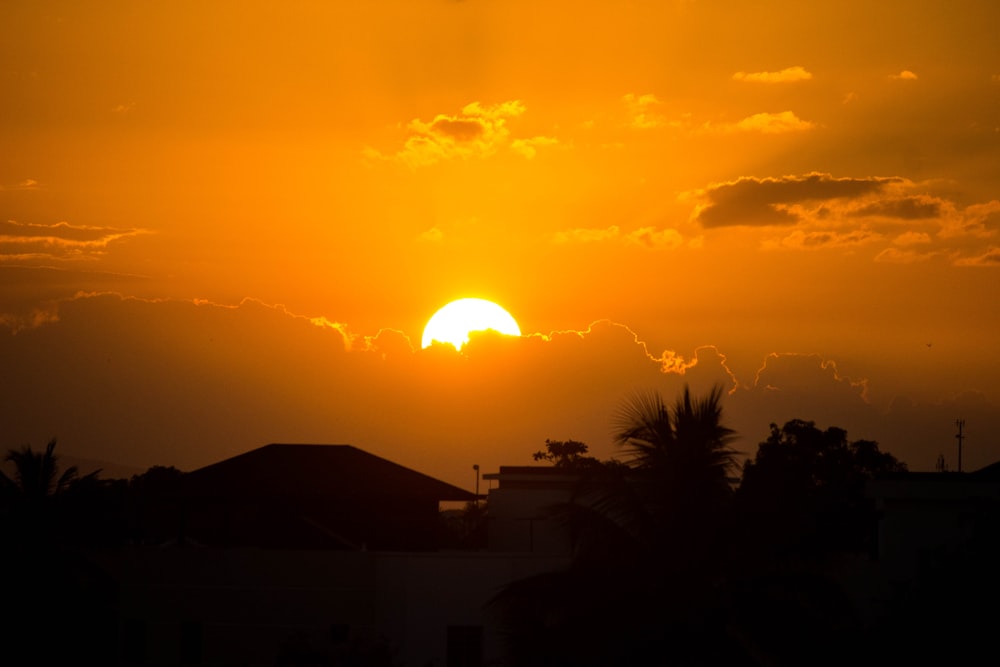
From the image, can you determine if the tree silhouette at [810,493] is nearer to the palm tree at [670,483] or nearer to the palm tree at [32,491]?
the palm tree at [670,483]

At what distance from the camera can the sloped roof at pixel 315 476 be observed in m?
45.8

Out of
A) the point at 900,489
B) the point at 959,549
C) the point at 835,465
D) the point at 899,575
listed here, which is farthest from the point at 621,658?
the point at 835,465

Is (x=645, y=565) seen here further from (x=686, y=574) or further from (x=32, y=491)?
(x=32, y=491)

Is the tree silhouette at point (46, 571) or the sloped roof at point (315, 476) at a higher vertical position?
the sloped roof at point (315, 476)

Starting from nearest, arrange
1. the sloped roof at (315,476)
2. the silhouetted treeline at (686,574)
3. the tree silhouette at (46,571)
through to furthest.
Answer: the silhouetted treeline at (686,574) → the tree silhouette at (46,571) → the sloped roof at (315,476)

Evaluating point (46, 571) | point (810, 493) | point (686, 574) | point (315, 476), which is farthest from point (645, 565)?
point (315, 476)

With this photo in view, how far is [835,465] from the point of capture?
7950cm

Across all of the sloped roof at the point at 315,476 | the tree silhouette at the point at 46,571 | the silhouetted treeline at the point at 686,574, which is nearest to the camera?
the silhouetted treeline at the point at 686,574

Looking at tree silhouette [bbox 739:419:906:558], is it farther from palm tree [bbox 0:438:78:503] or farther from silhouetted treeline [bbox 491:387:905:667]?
palm tree [bbox 0:438:78:503]

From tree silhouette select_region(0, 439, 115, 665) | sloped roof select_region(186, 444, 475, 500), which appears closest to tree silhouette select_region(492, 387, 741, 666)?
tree silhouette select_region(0, 439, 115, 665)

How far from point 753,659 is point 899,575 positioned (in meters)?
11.3

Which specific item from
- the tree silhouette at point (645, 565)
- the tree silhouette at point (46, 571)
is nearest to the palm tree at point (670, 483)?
the tree silhouette at point (645, 565)

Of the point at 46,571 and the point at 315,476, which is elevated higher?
the point at 315,476

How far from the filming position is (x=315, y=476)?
4725 cm
